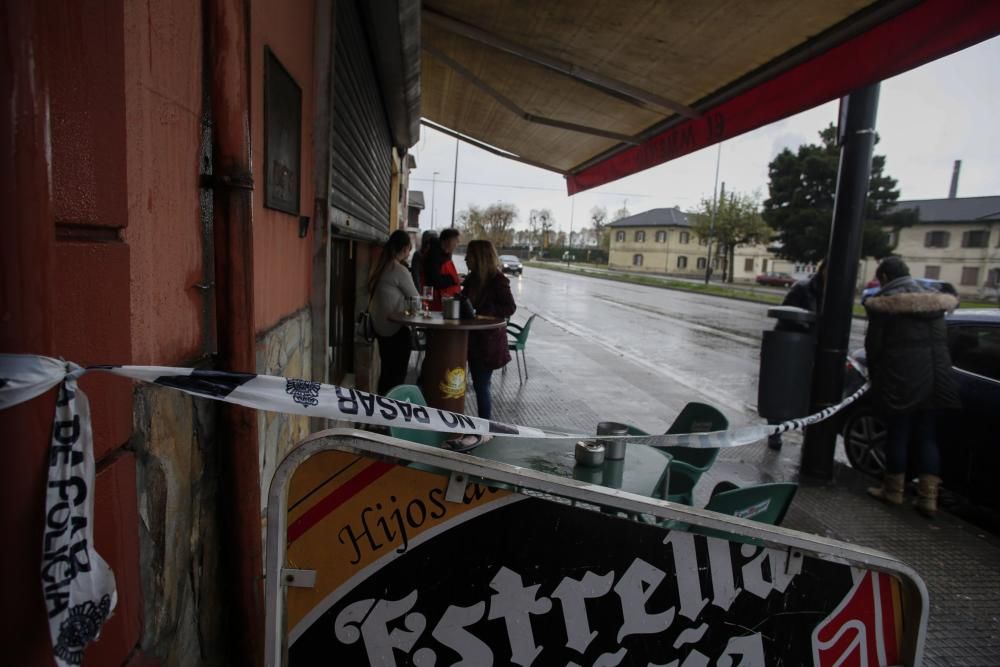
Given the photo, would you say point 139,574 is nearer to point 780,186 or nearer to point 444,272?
point 444,272

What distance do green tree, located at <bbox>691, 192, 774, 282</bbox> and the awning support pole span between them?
49.9 metres

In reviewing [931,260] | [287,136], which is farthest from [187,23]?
[931,260]

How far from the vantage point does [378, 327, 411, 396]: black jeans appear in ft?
18.8

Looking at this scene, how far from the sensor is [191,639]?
183cm

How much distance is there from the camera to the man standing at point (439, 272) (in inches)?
293

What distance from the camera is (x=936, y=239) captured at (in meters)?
51.3

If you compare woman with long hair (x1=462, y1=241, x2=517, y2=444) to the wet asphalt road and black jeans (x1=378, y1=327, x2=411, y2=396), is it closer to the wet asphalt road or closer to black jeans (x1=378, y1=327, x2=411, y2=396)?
black jeans (x1=378, y1=327, x2=411, y2=396)

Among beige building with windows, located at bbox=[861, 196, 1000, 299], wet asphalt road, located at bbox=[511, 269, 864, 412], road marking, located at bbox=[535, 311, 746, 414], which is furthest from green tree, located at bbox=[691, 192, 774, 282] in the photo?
road marking, located at bbox=[535, 311, 746, 414]

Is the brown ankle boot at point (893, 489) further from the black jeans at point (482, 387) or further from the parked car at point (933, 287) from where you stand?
the black jeans at point (482, 387)

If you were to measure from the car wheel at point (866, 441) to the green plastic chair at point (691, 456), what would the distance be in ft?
8.24

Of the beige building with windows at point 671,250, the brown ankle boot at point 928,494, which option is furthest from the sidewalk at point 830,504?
the beige building with windows at point 671,250

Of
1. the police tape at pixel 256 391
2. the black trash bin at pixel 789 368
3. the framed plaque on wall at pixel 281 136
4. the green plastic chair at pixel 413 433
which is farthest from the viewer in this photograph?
the black trash bin at pixel 789 368

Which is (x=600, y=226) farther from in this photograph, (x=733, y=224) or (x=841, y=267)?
(x=841, y=267)

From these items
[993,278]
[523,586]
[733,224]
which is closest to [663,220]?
[733,224]
